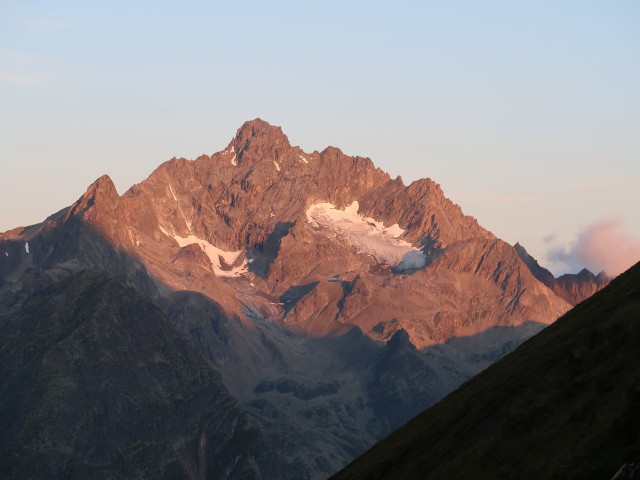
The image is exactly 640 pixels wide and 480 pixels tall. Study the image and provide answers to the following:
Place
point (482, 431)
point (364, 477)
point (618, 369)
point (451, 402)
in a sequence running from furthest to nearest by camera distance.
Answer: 1. point (451, 402)
2. point (364, 477)
3. point (482, 431)
4. point (618, 369)

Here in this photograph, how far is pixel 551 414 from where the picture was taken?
124m

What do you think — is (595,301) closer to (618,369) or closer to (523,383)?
(523,383)

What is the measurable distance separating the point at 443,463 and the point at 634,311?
93.2 ft

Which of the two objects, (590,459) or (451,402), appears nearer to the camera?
(590,459)

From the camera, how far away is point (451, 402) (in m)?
176

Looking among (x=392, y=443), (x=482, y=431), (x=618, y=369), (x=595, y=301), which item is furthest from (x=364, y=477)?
(x=618, y=369)

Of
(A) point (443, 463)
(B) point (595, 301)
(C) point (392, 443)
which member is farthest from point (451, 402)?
(A) point (443, 463)

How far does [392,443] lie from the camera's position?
180375 millimetres

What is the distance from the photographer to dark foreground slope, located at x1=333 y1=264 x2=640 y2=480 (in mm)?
110688

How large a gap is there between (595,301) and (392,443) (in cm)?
3616

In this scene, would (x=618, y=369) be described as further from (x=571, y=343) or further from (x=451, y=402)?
(x=451, y=402)

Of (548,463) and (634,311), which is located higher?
(634,311)

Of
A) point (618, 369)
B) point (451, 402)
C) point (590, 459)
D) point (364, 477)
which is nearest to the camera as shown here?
point (590, 459)

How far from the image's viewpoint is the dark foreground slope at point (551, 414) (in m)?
111
